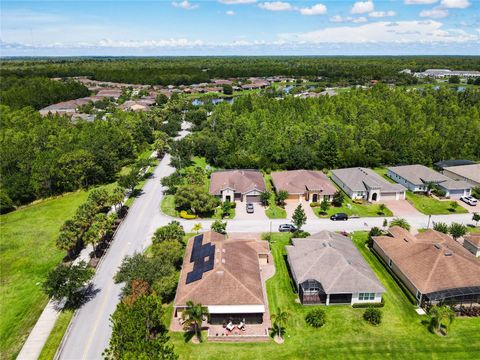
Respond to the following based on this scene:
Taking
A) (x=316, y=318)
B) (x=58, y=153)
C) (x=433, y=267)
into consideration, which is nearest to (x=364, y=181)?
(x=433, y=267)

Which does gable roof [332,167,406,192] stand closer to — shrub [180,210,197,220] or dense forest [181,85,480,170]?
dense forest [181,85,480,170]

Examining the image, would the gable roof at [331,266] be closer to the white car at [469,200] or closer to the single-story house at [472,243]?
the single-story house at [472,243]

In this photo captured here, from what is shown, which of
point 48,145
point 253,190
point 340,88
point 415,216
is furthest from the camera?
point 340,88

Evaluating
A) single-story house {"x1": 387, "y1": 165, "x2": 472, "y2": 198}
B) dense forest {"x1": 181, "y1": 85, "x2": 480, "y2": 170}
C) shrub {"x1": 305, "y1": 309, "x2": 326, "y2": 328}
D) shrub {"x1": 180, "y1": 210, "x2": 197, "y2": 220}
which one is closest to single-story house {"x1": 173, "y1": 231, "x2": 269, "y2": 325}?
shrub {"x1": 305, "y1": 309, "x2": 326, "y2": 328}

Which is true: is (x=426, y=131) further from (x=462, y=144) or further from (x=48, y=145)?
(x=48, y=145)

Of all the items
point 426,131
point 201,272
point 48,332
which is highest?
point 426,131

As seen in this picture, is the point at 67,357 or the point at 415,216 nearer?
the point at 67,357

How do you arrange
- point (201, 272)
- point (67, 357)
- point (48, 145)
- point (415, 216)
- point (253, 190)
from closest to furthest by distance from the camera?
point (67, 357)
point (201, 272)
point (415, 216)
point (253, 190)
point (48, 145)

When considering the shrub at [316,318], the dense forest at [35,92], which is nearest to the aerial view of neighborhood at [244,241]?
the shrub at [316,318]

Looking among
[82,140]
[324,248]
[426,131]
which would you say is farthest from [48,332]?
[426,131]
